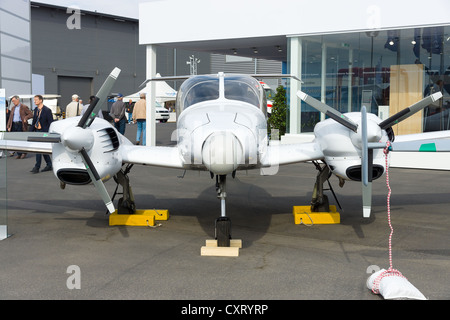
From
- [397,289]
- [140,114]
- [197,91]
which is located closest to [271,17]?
[140,114]

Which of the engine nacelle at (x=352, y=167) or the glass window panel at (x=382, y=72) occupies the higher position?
the glass window panel at (x=382, y=72)

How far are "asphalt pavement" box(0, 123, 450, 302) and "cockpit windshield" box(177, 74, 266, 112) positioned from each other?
2.05 metres

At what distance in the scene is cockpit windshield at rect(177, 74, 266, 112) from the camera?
7.62 metres

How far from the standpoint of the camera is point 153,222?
820 centimetres

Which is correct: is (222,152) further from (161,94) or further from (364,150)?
(161,94)

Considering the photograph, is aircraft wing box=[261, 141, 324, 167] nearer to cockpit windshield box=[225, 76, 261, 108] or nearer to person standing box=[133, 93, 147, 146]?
cockpit windshield box=[225, 76, 261, 108]

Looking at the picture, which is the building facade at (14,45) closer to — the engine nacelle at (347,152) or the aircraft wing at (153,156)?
the aircraft wing at (153,156)

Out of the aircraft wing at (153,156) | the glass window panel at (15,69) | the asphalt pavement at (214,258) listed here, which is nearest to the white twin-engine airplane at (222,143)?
the aircraft wing at (153,156)

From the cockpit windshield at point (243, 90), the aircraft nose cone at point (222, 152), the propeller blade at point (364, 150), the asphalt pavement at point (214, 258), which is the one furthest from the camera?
the cockpit windshield at point (243, 90)

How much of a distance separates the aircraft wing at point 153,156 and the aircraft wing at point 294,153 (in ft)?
4.63

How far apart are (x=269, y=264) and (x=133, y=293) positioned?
5.93 feet

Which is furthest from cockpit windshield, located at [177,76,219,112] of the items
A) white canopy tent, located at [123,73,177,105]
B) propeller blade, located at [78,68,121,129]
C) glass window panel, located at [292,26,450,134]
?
white canopy tent, located at [123,73,177,105]

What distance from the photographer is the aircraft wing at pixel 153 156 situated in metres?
7.41
